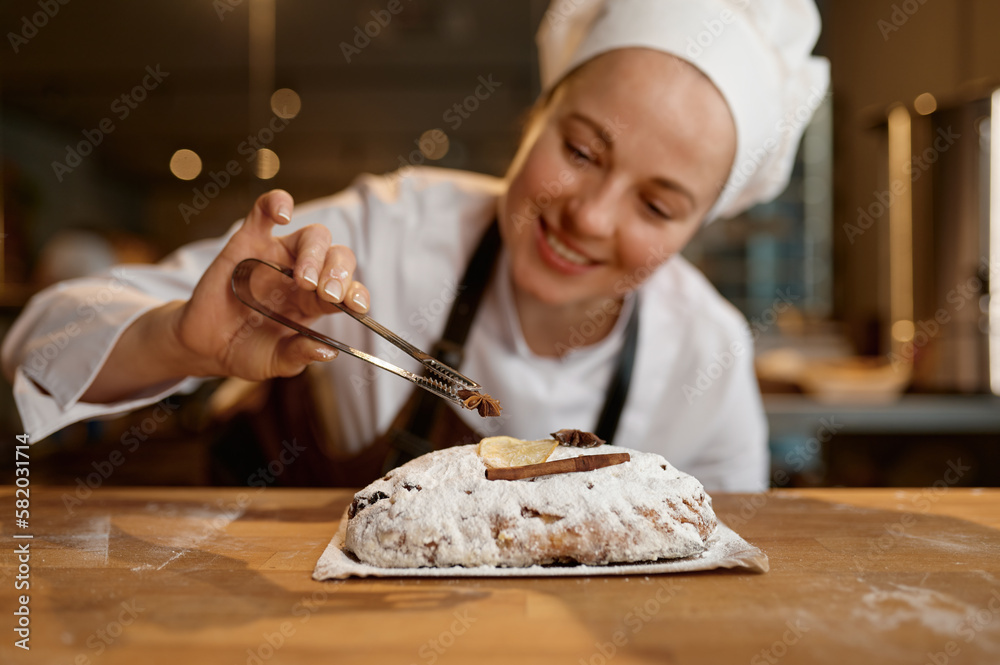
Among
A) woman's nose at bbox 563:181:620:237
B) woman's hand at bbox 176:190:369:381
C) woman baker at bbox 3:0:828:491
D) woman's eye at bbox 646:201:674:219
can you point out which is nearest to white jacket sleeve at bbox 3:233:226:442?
woman baker at bbox 3:0:828:491

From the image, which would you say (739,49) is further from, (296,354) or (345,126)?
(345,126)

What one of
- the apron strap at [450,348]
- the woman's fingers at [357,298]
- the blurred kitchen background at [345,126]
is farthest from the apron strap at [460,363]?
the blurred kitchen background at [345,126]

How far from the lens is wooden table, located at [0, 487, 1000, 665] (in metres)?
0.47

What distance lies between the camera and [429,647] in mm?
476

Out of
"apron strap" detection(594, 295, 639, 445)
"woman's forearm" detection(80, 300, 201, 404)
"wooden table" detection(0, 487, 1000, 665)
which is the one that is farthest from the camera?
"apron strap" detection(594, 295, 639, 445)

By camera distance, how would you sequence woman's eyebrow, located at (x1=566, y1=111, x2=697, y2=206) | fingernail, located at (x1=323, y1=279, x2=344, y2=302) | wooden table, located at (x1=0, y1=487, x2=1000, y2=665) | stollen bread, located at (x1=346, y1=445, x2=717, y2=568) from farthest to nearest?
woman's eyebrow, located at (x1=566, y1=111, x2=697, y2=206) → fingernail, located at (x1=323, y1=279, x2=344, y2=302) → stollen bread, located at (x1=346, y1=445, x2=717, y2=568) → wooden table, located at (x1=0, y1=487, x2=1000, y2=665)

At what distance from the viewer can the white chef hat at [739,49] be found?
3.45 feet

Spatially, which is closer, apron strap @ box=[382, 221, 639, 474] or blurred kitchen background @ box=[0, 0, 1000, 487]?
apron strap @ box=[382, 221, 639, 474]

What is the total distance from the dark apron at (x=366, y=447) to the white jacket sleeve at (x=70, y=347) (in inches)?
12.7

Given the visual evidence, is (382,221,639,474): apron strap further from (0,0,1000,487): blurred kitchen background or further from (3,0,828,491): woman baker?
(0,0,1000,487): blurred kitchen background

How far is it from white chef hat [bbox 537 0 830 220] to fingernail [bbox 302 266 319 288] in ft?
2.01

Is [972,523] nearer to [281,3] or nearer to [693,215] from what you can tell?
[693,215]

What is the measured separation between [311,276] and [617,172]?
480mm

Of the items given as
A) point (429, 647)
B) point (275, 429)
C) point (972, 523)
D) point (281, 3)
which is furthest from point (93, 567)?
point (281, 3)
